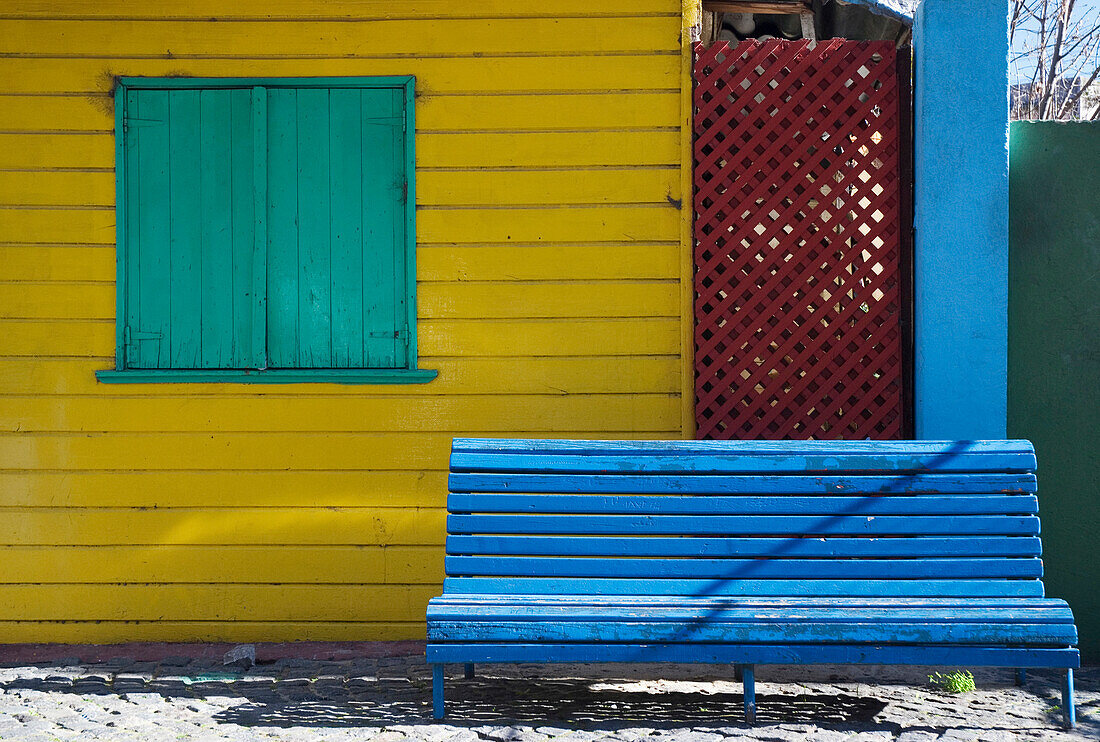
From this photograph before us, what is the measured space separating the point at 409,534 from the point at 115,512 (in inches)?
51.5

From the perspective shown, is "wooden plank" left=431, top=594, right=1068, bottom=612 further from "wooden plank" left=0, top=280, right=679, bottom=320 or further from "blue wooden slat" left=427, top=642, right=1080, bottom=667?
"wooden plank" left=0, top=280, right=679, bottom=320

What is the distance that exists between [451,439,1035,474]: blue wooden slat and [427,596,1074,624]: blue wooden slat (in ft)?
1.67

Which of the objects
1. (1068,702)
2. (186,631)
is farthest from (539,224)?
(1068,702)

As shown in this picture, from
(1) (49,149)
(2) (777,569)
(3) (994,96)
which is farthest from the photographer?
(1) (49,149)

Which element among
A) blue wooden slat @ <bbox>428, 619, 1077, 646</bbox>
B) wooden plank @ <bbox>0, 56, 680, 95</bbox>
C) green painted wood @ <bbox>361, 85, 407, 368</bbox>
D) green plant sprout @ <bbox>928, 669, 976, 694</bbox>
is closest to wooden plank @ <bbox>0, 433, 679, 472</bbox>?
green painted wood @ <bbox>361, 85, 407, 368</bbox>

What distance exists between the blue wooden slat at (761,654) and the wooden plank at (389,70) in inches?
96.4

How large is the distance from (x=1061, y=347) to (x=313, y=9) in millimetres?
3536

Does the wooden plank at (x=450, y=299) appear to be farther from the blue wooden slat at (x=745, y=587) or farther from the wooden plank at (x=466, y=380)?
the blue wooden slat at (x=745, y=587)

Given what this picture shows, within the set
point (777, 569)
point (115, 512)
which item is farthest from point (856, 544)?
point (115, 512)

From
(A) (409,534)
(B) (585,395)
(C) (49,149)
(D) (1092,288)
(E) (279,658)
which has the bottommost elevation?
(E) (279,658)

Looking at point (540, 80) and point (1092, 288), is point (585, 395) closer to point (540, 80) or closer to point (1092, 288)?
point (540, 80)

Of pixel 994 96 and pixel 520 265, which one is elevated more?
pixel 994 96

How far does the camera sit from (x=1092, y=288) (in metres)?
4.13

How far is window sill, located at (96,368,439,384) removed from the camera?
4.35 m
